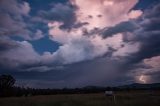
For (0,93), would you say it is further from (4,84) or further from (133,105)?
(133,105)

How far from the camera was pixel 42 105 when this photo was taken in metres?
45.1

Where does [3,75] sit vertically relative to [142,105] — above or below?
above

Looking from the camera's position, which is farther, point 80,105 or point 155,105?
point 80,105

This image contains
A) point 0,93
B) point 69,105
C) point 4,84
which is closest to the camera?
point 69,105

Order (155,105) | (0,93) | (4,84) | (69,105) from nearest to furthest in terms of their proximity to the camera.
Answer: (155,105), (69,105), (0,93), (4,84)

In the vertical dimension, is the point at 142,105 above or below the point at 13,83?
below

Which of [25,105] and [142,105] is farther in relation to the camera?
[25,105]

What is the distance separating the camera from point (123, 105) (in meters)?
41.3

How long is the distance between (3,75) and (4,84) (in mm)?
5084

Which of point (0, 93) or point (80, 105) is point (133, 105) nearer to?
point (80, 105)

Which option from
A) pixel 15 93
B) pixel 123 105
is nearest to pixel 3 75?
pixel 15 93

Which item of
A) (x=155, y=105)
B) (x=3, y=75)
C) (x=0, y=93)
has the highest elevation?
(x=3, y=75)

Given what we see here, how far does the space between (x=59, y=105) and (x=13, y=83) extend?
72.6 m

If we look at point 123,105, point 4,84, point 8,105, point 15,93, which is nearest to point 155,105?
point 123,105
